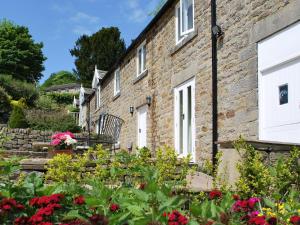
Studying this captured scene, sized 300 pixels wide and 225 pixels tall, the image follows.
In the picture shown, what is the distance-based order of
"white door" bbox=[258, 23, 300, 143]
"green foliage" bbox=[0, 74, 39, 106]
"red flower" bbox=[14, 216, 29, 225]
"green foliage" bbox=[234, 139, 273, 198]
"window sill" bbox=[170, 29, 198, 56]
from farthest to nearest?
1. "green foliage" bbox=[0, 74, 39, 106]
2. "window sill" bbox=[170, 29, 198, 56]
3. "white door" bbox=[258, 23, 300, 143]
4. "green foliage" bbox=[234, 139, 273, 198]
5. "red flower" bbox=[14, 216, 29, 225]

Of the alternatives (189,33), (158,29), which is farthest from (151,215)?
(158,29)

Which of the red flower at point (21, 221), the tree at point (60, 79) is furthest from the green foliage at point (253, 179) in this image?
the tree at point (60, 79)

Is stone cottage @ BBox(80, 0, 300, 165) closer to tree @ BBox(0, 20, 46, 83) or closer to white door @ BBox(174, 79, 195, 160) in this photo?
white door @ BBox(174, 79, 195, 160)

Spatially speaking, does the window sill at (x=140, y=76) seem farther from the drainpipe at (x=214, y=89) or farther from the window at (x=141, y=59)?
the drainpipe at (x=214, y=89)

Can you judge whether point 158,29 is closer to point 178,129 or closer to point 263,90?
point 178,129

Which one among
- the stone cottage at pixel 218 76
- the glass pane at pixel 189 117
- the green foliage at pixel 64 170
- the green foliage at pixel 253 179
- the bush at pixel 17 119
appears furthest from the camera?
the bush at pixel 17 119

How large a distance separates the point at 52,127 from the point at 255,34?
1302cm

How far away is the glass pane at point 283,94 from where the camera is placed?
6.91 meters

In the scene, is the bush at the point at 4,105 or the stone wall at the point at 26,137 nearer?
the stone wall at the point at 26,137

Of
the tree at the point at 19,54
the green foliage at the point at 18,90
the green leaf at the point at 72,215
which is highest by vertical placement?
the tree at the point at 19,54

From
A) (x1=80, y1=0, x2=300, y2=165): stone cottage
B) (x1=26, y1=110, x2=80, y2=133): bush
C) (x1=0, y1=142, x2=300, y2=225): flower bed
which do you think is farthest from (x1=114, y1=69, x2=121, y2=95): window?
(x1=0, y1=142, x2=300, y2=225): flower bed

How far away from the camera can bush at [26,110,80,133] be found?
1903 centimetres

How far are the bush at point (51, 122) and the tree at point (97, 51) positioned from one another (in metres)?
27.9

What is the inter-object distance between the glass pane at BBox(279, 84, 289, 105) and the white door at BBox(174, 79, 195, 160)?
3.24 m
